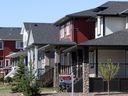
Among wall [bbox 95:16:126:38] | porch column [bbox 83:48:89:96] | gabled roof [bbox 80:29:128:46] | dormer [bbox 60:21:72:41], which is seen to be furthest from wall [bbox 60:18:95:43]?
porch column [bbox 83:48:89:96]

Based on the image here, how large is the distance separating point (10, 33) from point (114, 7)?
47.9 meters

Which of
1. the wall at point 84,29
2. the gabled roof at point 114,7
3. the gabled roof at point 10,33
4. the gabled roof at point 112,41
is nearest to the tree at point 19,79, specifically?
the gabled roof at point 112,41

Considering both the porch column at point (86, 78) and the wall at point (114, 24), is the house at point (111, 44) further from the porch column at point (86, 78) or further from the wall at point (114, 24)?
the porch column at point (86, 78)

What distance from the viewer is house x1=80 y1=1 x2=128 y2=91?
115ft

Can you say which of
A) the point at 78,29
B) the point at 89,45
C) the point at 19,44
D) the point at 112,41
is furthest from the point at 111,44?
the point at 19,44

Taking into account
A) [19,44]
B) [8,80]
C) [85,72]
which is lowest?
[8,80]

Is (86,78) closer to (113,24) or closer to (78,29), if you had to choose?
(113,24)

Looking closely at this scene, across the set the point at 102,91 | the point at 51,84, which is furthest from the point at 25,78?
the point at 51,84

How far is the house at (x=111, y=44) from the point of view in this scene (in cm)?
3500

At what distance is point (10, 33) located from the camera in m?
89.4

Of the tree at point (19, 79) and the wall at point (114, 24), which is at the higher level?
the wall at point (114, 24)

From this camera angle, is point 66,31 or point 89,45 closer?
point 89,45

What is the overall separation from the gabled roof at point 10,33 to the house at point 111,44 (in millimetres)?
43965

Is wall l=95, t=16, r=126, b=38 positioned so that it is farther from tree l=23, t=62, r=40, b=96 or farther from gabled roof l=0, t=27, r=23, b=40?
gabled roof l=0, t=27, r=23, b=40
